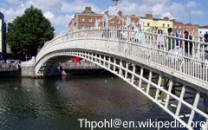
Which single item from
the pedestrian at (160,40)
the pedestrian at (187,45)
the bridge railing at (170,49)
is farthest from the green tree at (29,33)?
the pedestrian at (187,45)

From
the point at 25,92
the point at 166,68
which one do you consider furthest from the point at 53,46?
the point at 166,68

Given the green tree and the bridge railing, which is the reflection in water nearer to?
the bridge railing

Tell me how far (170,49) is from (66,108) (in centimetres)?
1310

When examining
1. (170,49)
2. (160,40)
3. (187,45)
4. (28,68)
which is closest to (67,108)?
(160,40)

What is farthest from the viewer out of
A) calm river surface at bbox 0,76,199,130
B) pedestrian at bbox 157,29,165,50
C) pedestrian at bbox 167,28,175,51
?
calm river surface at bbox 0,76,199,130

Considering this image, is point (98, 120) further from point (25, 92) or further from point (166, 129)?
point (25, 92)

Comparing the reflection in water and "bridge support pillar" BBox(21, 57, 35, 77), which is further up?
"bridge support pillar" BBox(21, 57, 35, 77)

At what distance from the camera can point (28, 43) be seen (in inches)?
2340

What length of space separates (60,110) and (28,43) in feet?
124

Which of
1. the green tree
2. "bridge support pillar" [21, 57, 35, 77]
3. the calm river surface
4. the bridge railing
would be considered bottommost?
the calm river surface

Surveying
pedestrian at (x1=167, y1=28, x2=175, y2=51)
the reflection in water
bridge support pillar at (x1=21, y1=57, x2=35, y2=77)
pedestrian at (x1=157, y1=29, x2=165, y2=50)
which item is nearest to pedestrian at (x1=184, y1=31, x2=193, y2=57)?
pedestrian at (x1=167, y1=28, x2=175, y2=51)

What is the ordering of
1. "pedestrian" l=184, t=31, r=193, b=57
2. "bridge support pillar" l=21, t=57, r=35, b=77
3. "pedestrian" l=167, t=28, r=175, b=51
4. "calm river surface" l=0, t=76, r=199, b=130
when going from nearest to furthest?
"pedestrian" l=184, t=31, r=193, b=57 → "pedestrian" l=167, t=28, r=175, b=51 → "calm river surface" l=0, t=76, r=199, b=130 → "bridge support pillar" l=21, t=57, r=35, b=77

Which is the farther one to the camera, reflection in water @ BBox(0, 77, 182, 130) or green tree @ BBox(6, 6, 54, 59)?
green tree @ BBox(6, 6, 54, 59)

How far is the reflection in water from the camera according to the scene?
19875mm
